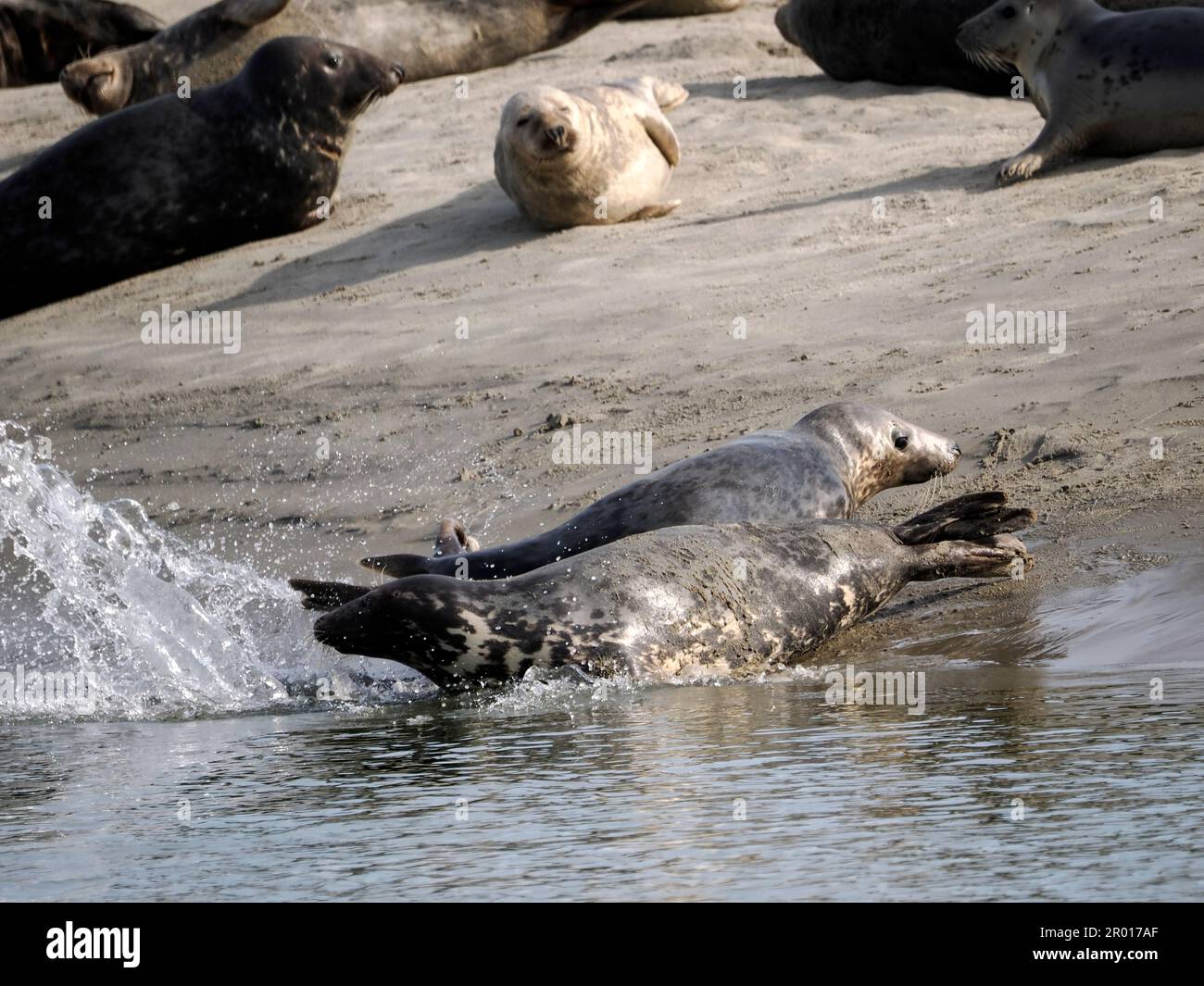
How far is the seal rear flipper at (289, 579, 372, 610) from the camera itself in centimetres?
483

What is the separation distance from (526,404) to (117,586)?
7.06 feet

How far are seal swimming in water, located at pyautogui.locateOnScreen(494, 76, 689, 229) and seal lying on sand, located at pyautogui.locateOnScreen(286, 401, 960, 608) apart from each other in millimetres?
3755

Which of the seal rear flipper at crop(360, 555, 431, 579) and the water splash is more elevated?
the seal rear flipper at crop(360, 555, 431, 579)

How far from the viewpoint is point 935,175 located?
30.7ft

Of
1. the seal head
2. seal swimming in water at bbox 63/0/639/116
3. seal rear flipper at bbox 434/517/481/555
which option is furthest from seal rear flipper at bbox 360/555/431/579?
seal swimming in water at bbox 63/0/639/116

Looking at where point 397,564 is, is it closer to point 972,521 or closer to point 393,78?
point 972,521

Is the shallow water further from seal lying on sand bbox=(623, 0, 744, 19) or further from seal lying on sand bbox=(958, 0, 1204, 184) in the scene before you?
seal lying on sand bbox=(623, 0, 744, 19)

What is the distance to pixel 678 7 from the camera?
14.0 m

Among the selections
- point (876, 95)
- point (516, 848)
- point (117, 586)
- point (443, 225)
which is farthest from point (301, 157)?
point (516, 848)

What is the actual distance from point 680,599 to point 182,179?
21.8 ft

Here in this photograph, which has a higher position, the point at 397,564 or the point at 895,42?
the point at 895,42

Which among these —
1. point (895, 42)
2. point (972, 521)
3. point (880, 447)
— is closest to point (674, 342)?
point (880, 447)
